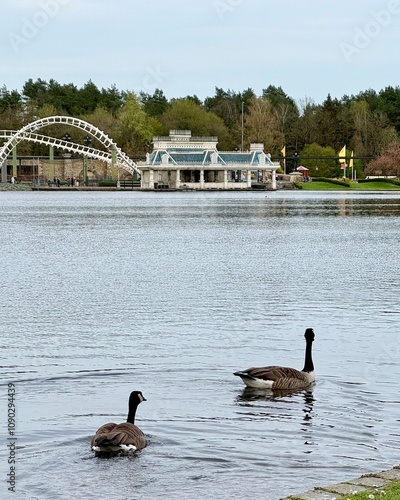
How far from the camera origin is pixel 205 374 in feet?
66.2

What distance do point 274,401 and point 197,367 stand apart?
3.09m

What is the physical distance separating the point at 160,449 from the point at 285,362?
6754 millimetres

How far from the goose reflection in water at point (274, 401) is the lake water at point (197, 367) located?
0.05 meters

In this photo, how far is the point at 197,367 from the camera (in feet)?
68.2

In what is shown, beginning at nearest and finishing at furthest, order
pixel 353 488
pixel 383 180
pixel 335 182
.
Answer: pixel 353 488
pixel 335 182
pixel 383 180

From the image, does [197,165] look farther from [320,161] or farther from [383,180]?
[383,180]

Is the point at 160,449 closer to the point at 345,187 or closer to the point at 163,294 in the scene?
the point at 163,294

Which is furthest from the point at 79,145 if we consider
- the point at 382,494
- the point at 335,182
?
the point at 382,494

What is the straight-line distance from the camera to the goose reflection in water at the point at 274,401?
1712 centimetres

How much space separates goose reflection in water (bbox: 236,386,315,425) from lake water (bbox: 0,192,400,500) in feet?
0.16

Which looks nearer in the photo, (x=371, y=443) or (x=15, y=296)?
(x=371, y=443)

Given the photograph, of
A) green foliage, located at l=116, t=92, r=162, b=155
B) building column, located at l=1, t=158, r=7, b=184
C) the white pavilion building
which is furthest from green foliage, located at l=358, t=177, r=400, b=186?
building column, located at l=1, t=158, r=7, b=184

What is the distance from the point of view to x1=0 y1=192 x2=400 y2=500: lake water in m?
14.1

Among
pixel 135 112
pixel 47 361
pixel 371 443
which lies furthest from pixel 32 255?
pixel 135 112
